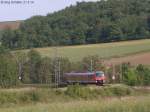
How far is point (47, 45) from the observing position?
90.4 meters

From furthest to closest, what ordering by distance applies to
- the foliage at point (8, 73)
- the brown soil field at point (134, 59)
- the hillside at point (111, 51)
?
the hillside at point (111, 51) < the brown soil field at point (134, 59) < the foliage at point (8, 73)

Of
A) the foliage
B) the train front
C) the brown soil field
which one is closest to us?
the train front

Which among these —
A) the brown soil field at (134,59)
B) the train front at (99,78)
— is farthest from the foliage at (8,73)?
the brown soil field at (134,59)

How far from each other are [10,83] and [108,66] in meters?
13.1

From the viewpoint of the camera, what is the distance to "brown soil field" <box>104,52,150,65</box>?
71188 millimetres

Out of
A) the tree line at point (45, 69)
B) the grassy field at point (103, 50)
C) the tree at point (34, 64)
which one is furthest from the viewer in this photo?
the grassy field at point (103, 50)

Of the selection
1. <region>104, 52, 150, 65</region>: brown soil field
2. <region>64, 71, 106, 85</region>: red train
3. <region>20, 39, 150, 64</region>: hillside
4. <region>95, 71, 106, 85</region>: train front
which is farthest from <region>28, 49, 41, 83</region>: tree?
<region>95, 71, 106, 85</region>: train front

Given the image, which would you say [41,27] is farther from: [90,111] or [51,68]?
[90,111]

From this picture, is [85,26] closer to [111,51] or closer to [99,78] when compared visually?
[111,51]

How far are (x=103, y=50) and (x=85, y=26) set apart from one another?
58.2 ft

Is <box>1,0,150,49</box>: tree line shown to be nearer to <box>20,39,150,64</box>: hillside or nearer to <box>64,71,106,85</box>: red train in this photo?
<box>20,39,150,64</box>: hillside

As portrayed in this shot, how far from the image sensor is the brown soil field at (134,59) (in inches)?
2803

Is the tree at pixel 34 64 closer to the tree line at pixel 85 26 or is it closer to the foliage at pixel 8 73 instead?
the foliage at pixel 8 73

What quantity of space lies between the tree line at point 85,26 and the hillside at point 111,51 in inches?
187
